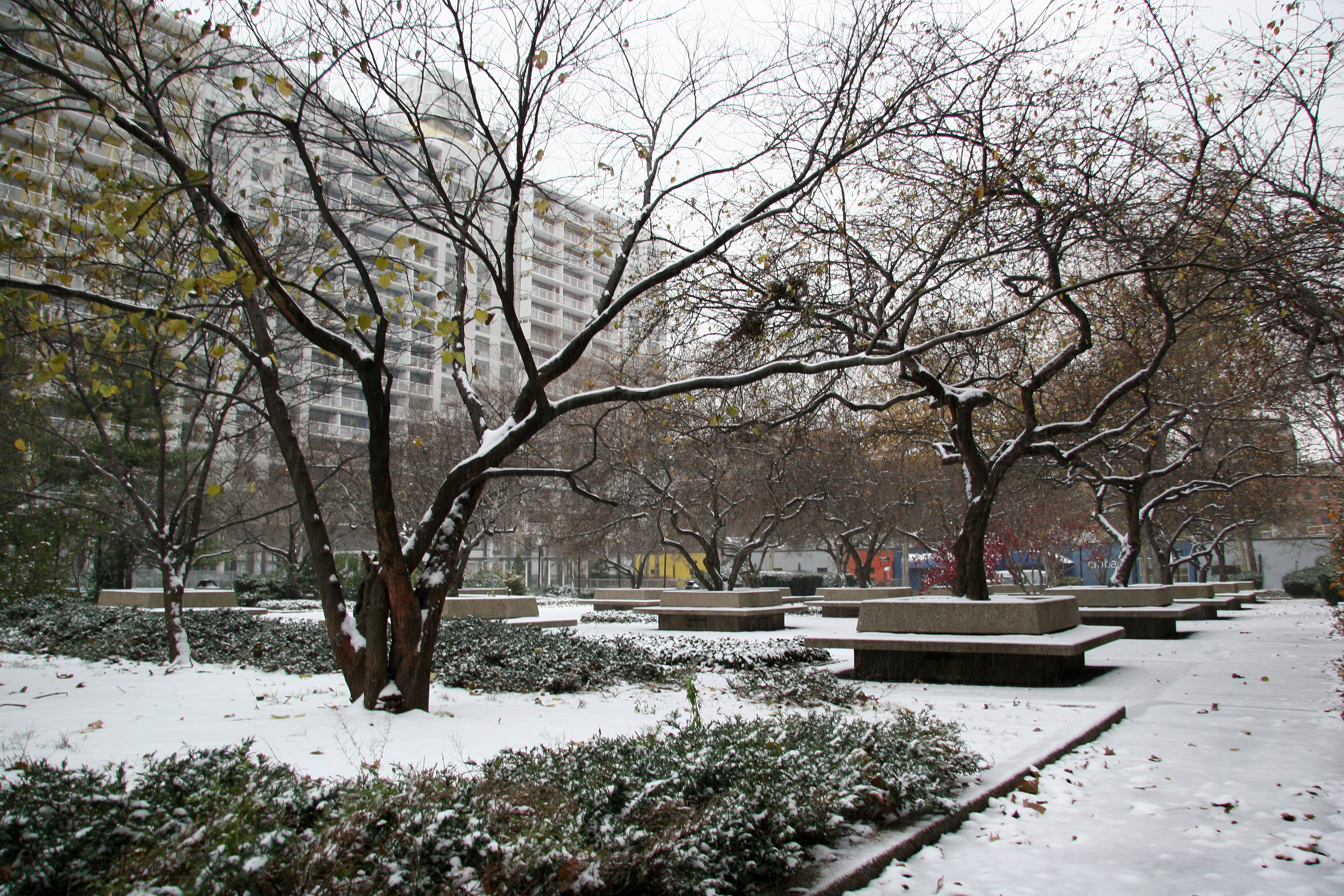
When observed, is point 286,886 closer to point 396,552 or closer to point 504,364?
point 396,552

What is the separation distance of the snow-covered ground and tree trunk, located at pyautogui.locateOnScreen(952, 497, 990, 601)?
5.07 feet

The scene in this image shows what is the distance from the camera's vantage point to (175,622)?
10.8 metres

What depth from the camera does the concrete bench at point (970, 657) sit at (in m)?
9.48

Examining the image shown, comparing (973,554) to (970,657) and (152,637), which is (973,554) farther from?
(152,637)

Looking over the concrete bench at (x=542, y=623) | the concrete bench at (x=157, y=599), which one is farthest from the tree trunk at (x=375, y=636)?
the concrete bench at (x=157, y=599)

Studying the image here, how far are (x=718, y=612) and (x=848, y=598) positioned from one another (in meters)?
8.91

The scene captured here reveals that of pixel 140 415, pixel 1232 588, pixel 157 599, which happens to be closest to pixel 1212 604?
pixel 1232 588

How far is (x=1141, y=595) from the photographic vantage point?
682 inches

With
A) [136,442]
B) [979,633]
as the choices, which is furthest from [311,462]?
[979,633]

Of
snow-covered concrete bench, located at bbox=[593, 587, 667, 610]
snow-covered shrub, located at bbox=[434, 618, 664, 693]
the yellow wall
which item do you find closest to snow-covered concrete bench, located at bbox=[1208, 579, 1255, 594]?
snow-covered concrete bench, located at bbox=[593, 587, 667, 610]

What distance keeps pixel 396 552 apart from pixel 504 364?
52.0m

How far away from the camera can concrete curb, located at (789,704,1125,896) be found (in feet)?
11.4

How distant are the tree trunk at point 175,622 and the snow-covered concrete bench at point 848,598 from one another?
679 inches

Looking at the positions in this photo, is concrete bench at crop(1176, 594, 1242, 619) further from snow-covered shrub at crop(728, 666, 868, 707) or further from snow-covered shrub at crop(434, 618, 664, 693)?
snow-covered shrub at crop(434, 618, 664, 693)
